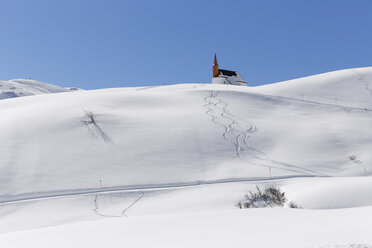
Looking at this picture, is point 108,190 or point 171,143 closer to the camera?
point 108,190

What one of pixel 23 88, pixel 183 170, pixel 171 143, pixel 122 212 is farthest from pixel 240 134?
pixel 23 88

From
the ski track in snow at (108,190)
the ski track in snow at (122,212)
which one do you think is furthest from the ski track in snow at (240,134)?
the ski track in snow at (122,212)

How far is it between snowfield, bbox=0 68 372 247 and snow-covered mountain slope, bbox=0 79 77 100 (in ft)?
369

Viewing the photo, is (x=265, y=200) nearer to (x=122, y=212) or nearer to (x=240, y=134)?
(x=122, y=212)

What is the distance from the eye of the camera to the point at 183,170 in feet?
55.4

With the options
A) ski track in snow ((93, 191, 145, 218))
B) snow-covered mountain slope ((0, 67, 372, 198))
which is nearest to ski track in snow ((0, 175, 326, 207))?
snow-covered mountain slope ((0, 67, 372, 198))

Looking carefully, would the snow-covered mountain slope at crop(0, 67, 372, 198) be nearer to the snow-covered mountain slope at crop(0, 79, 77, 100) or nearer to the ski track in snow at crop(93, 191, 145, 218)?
→ the ski track in snow at crop(93, 191, 145, 218)

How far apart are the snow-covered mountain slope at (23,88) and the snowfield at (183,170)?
4431 inches

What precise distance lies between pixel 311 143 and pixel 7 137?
1641 cm

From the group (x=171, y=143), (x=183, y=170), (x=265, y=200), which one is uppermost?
(x=171, y=143)

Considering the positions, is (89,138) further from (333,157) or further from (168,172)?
(333,157)

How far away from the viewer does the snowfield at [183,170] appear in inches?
211

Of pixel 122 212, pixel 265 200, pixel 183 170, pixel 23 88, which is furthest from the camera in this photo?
pixel 23 88

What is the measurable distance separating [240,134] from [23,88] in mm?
143233
